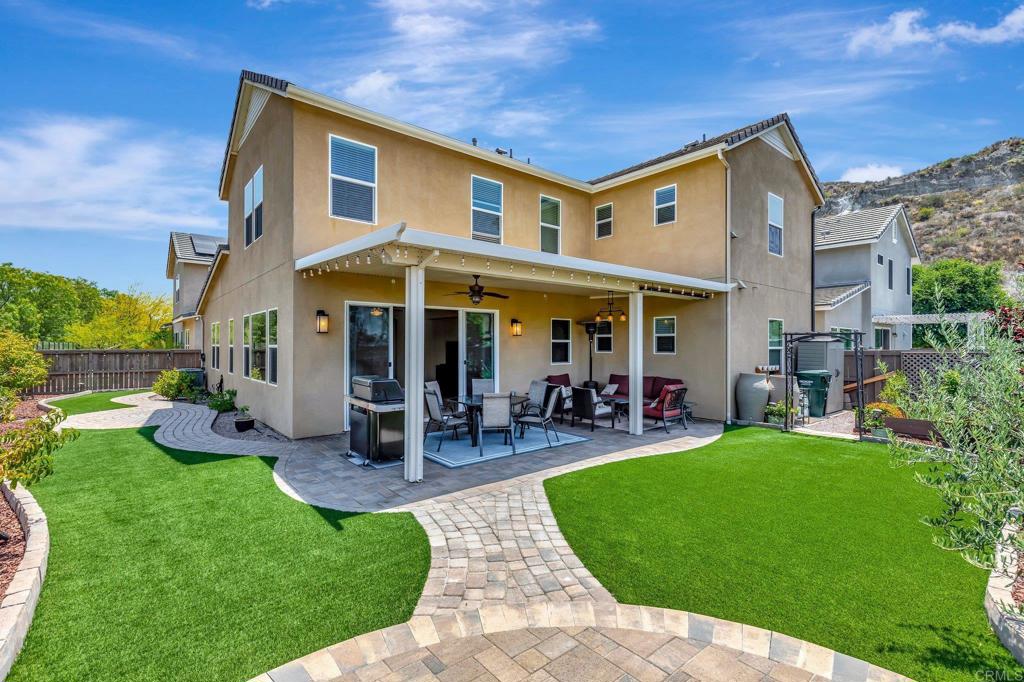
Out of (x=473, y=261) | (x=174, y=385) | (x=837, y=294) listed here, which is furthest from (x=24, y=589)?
(x=837, y=294)

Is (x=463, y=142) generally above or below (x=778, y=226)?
above

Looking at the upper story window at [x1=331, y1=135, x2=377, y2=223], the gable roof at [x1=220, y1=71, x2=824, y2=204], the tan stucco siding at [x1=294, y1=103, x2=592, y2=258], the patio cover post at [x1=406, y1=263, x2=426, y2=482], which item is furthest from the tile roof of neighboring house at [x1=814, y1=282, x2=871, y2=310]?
the patio cover post at [x1=406, y1=263, x2=426, y2=482]

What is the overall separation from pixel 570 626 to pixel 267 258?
8.84 m

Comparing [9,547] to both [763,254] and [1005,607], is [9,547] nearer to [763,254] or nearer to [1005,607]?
[1005,607]

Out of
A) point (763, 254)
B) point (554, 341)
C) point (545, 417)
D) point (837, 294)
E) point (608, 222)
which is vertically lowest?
point (545, 417)

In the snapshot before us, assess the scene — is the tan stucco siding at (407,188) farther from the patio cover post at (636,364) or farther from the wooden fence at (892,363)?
the wooden fence at (892,363)

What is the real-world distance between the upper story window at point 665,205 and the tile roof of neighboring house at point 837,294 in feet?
20.7

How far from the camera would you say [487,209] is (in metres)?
10.8

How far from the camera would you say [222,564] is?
12.4 ft

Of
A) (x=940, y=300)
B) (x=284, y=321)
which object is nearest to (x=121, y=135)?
(x=284, y=321)

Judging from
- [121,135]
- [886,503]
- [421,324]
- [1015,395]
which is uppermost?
[121,135]

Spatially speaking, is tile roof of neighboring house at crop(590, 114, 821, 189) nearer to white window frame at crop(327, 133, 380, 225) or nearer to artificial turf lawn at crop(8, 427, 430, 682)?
white window frame at crop(327, 133, 380, 225)

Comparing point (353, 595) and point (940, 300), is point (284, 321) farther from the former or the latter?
point (940, 300)

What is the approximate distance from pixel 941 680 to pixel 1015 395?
5.24 feet
